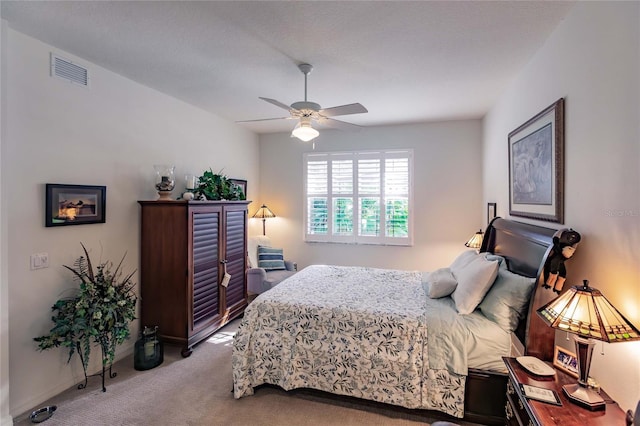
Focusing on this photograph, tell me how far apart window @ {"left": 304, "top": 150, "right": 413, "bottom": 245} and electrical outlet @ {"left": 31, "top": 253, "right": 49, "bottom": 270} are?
3.51 m

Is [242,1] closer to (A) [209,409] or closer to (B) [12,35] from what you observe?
(B) [12,35]

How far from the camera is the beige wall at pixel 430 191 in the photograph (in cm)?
458

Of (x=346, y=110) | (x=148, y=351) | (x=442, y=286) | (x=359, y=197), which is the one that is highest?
(x=346, y=110)

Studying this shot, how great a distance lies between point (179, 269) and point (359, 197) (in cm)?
301

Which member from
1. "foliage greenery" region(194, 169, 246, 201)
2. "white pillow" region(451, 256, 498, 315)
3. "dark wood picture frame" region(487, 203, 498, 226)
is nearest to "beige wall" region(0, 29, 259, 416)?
"foliage greenery" region(194, 169, 246, 201)

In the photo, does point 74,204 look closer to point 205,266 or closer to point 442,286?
point 205,266

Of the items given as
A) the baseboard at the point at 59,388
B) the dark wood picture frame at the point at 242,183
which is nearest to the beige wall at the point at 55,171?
the baseboard at the point at 59,388

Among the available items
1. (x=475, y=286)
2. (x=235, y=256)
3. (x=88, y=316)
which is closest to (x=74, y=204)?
(x=88, y=316)

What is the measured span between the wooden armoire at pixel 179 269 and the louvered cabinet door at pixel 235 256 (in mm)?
231

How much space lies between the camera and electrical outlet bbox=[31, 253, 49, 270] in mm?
2363

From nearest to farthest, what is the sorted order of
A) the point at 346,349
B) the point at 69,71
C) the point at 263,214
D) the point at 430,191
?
the point at 346,349, the point at 69,71, the point at 430,191, the point at 263,214

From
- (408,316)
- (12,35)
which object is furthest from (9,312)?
→ (408,316)

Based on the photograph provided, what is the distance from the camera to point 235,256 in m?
3.94

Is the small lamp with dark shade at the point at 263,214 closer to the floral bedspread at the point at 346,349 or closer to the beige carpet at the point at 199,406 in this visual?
the floral bedspread at the point at 346,349
